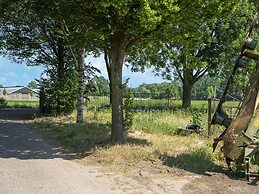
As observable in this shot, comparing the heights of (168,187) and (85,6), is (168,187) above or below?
below

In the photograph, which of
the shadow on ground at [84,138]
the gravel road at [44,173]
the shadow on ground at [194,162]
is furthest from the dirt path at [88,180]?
the shadow on ground at [84,138]

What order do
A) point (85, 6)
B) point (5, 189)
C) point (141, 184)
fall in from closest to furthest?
point (5, 189) < point (141, 184) < point (85, 6)

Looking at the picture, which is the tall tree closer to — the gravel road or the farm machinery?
the gravel road

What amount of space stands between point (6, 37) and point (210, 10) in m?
18.3

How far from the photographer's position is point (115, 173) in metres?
8.39

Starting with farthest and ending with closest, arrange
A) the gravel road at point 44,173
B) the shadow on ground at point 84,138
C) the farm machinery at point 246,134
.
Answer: the shadow on ground at point 84,138
the farm machinery at point 246,134
the gravel road at point 44,173

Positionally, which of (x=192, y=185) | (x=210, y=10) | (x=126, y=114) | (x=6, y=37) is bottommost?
(x=192, y=185)

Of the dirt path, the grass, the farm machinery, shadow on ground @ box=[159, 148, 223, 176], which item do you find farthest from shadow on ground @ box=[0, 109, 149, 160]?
the farm machinery

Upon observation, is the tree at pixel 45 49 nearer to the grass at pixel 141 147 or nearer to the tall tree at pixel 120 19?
the grass at pixel 141 147

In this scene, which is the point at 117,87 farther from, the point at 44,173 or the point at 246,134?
the point at 246,134

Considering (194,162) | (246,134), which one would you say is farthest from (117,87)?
(246,134)

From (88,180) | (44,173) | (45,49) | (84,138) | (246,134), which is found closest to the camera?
(88,180)

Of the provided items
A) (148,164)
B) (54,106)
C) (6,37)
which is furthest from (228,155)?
(6,37)

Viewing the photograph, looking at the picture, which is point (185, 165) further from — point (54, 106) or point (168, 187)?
point (54, 106)
